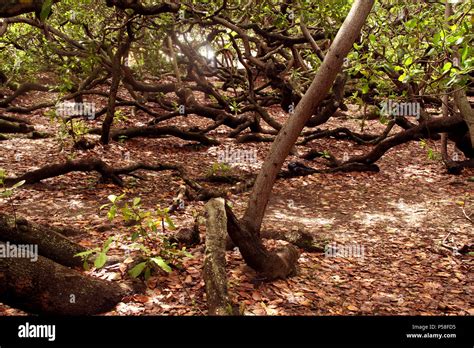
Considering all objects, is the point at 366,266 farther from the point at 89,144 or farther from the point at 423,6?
the point at 89,144

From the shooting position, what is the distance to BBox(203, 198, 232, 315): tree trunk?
11.5 feet

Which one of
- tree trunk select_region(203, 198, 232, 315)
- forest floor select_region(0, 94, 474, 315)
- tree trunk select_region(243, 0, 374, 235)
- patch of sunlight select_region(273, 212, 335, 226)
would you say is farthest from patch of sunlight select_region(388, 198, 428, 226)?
tree trunk select_region(203, 198, 232, 315)

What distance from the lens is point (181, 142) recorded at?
12.3m

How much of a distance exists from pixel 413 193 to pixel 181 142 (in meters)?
6.66

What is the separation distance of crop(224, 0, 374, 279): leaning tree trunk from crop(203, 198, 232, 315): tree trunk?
0.21 metres

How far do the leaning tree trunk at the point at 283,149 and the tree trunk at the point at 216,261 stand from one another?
212mm

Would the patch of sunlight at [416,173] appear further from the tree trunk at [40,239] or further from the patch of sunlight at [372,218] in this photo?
the tree trunk at [40,239]

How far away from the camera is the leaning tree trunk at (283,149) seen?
4.01 metres

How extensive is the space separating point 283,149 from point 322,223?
2.86 meters

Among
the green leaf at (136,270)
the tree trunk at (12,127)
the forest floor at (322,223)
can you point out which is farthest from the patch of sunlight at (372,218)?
the tree trunk at (12,127)

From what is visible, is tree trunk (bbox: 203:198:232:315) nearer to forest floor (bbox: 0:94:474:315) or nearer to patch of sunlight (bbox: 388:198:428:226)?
forest floor (bbox: 0:94:474:315)

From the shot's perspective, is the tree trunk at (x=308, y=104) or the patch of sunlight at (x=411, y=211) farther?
the patch of sunlight at (x=411, y=211)
